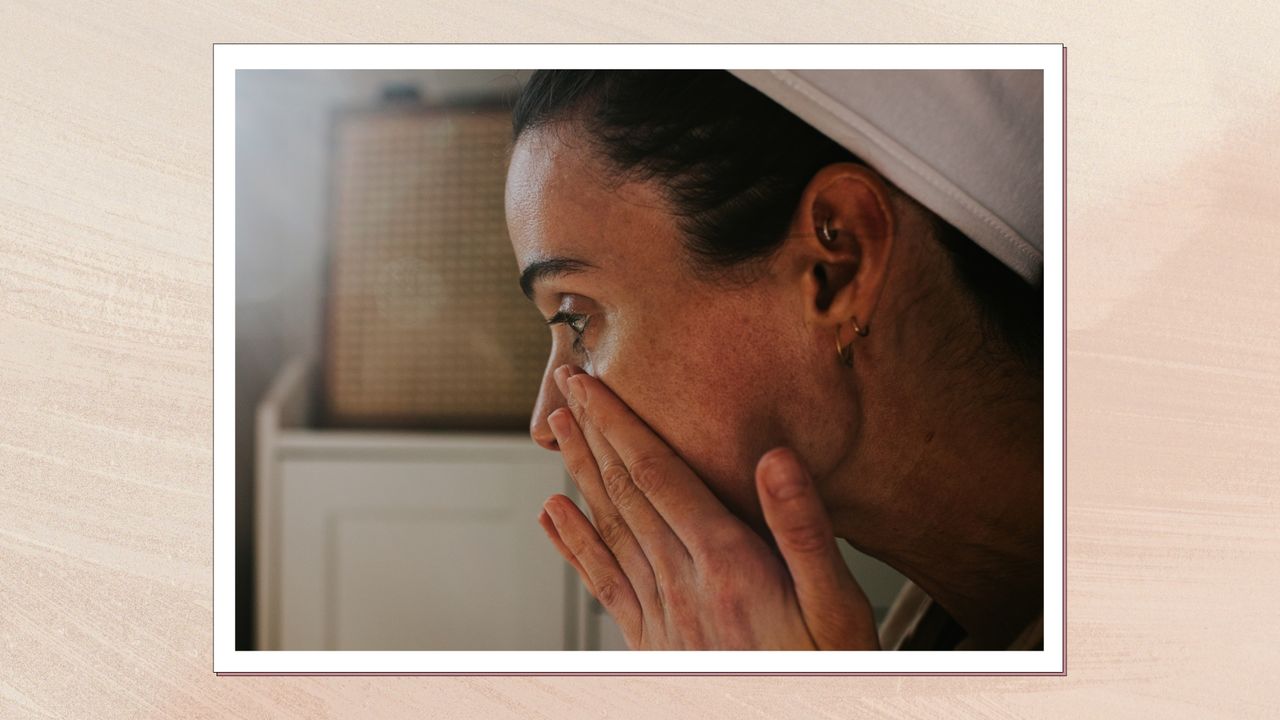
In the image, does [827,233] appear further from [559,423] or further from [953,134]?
[559,423]

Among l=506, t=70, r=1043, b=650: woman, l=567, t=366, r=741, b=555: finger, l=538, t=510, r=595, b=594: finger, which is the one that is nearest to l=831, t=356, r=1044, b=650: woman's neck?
l=506, t=70, r=1043, b=650: woman

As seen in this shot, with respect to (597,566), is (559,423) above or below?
above

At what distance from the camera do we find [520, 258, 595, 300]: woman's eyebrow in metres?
0.90

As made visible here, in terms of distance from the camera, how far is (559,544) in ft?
3.01

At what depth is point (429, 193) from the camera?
0.92 meters

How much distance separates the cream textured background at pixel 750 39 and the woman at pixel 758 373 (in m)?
0.06

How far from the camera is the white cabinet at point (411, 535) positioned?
0.92 m

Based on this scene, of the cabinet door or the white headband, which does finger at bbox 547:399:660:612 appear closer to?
the cabinet door

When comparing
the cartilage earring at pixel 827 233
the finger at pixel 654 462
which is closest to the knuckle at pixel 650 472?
the finger at pixel 654 462

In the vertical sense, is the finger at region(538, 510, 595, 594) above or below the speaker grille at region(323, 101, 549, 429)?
below

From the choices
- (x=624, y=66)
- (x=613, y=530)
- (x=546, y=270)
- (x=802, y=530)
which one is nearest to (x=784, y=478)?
(x=802, y=530)

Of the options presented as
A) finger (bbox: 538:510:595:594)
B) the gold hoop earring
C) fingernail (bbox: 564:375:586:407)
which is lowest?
finger (bbox: 538:510:595:594)

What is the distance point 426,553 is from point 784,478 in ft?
1.04

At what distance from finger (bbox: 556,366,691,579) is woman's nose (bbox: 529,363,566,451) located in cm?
1
